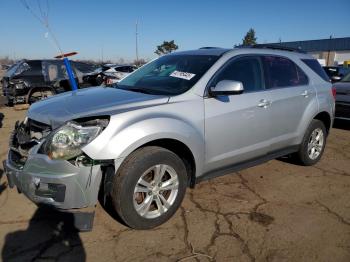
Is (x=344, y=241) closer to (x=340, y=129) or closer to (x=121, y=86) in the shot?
(x=121, y=86)

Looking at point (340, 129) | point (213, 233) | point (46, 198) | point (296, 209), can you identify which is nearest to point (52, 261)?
point (46, 198)

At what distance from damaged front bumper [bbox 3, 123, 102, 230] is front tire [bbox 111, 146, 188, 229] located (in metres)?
0.22

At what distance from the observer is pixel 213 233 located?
327 cm

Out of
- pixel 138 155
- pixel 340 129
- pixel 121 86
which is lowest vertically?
pixel 340 129

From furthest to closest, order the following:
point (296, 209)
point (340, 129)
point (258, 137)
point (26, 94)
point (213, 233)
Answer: point (26, 94), point (340, 129), point (258, 137), point (296, 209), point (213, 233)

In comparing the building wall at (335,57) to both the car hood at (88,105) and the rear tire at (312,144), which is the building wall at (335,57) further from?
the car hood at (88,105)

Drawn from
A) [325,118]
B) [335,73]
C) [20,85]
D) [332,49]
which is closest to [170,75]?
[325,118]

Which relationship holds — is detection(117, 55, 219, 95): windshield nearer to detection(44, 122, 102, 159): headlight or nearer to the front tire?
the front tire

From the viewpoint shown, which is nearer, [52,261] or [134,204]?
[52,261]

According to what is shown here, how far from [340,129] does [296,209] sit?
5386mm

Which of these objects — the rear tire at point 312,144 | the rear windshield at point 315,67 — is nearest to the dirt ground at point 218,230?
the rear tire at point 312,144

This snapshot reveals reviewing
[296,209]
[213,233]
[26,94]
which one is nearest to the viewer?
[213,233]

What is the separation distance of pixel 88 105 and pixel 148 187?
98 cm

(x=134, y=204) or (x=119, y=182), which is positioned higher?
(x=119, y=182)
